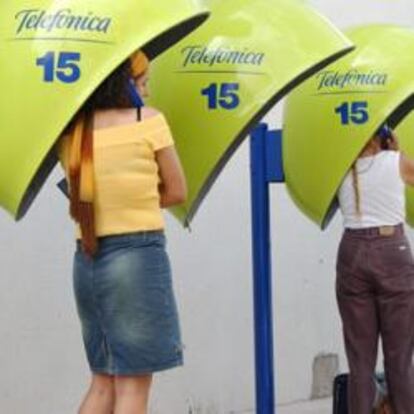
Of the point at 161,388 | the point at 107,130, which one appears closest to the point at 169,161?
the point at 107,130

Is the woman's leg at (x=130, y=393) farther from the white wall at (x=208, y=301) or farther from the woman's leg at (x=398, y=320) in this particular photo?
the white wall at (x=208, y=301)

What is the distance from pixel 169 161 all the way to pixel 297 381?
114 inches

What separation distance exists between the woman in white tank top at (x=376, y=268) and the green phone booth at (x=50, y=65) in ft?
4.45

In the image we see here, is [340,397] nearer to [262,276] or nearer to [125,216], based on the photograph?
[262,276]

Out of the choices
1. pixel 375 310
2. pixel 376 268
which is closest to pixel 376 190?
pixel 376 268

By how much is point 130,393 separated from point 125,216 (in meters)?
0.44

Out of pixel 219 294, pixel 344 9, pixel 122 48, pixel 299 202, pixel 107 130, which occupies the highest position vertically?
pixel 344 9

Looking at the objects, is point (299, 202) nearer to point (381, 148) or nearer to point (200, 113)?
point (381, 148)

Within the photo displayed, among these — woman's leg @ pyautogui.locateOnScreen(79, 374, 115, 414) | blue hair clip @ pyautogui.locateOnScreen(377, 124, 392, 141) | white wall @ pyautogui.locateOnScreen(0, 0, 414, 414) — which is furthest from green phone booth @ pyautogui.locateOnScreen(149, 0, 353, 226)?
white wall @ pyautogui.locateOnScreen(0, 0, 414, 414)

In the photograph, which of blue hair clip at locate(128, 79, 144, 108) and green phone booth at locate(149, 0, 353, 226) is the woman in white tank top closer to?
green phone booth at locate(149, 0, 353, 226)

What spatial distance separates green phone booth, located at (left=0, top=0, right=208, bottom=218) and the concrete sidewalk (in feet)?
9.42

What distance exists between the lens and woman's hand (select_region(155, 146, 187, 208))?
2.67m

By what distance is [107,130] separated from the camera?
104 inches

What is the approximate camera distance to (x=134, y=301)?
2.64 m
